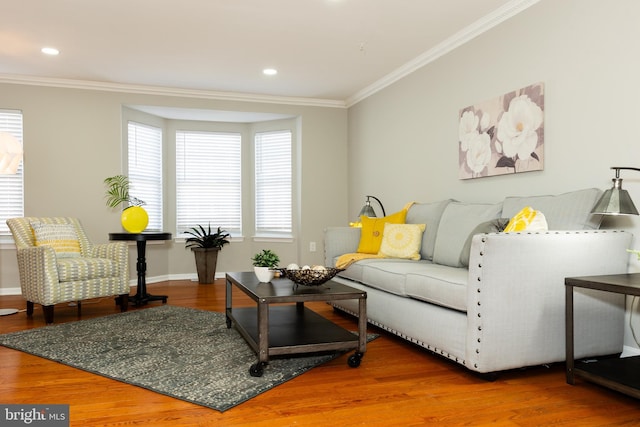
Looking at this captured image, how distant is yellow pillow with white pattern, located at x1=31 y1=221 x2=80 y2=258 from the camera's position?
4535mm

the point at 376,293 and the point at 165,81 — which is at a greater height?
the point at 165,81

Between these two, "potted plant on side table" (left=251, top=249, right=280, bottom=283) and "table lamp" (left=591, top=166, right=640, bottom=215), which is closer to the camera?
"table lamp" (left=591, top=166, right=640, bottom=215)

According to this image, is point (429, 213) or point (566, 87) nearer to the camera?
point (566, 87)

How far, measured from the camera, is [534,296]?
2.55 m

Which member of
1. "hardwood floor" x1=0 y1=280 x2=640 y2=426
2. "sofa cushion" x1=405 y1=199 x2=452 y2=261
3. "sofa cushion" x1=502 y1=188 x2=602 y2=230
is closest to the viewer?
"hardwood floor" x1=0 y1=280 x2=640 y2=426

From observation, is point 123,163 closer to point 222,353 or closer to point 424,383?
point 222,353

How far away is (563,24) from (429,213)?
5.56ft

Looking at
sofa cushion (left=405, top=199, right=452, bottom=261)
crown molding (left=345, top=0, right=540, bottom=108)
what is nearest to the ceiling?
crown molding (left=345, top=0, right=540, bottom=108)

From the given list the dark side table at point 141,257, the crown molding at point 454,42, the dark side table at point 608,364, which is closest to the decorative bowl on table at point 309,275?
the dark side table at point 608,364

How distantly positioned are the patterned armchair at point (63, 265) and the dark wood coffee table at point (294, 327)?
1736mm

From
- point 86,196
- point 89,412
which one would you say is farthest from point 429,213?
point 86,196

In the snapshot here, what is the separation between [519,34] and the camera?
3.69 metres

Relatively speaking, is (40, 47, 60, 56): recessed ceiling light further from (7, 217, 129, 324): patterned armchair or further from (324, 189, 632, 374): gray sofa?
(324, 189, 632, 374): gray sofa

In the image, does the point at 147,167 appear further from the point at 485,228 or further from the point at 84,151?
the point at 485,228
